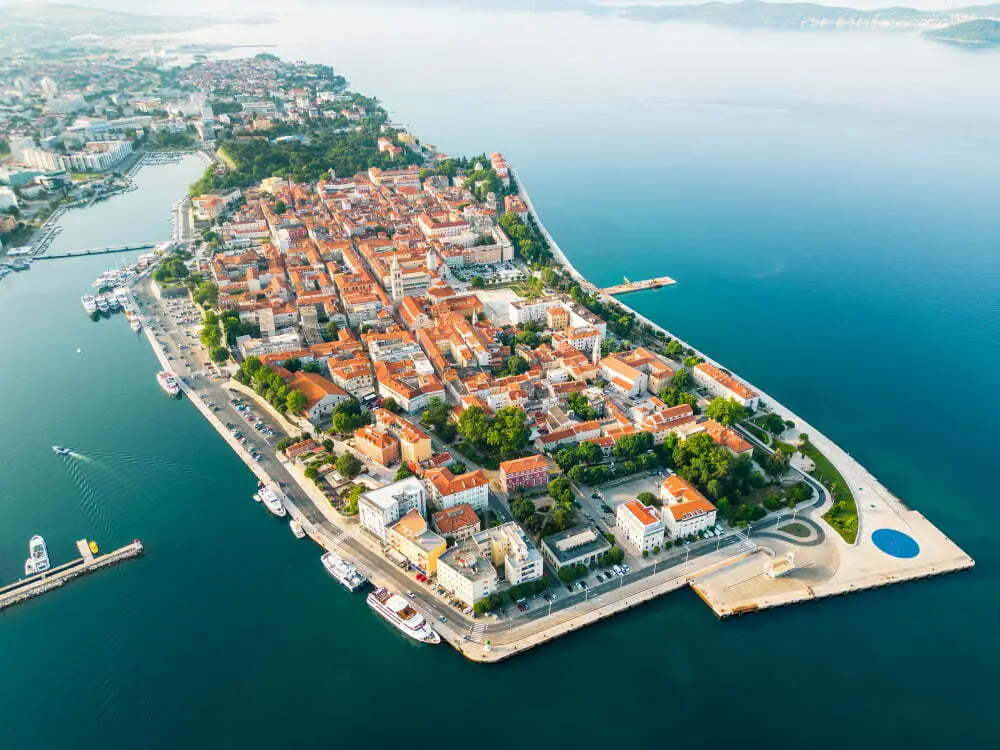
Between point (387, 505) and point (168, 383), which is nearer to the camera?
point (387, 505)

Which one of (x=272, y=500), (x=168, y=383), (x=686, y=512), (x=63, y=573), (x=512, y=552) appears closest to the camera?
(x=512, y=552)

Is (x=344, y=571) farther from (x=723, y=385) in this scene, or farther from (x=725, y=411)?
(x=723, y=385)

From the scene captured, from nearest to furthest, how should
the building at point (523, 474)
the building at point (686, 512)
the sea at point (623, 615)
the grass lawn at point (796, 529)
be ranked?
the sea at point (623, 615)
the building at point (686, 512)
the grass lawn at point (796, 529)
the building at point (523, 474)

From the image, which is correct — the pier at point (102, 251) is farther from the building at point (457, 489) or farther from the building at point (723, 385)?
the building at point (723, 385)

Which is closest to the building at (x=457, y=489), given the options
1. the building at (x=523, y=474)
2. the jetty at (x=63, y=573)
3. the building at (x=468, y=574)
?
the building at (x=523, y=474)

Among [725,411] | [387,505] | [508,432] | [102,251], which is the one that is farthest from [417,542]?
[102,251]

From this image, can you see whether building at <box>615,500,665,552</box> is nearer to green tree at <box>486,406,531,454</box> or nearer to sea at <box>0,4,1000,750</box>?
sea at <box>0,4,1000,750</box>

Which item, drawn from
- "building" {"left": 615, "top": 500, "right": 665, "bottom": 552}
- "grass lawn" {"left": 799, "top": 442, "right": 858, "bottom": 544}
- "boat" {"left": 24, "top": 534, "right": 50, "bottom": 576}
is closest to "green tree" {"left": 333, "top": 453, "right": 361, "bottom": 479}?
"boat" {"left": 24, "top": 534, "right": 50, "bottom": 576}
